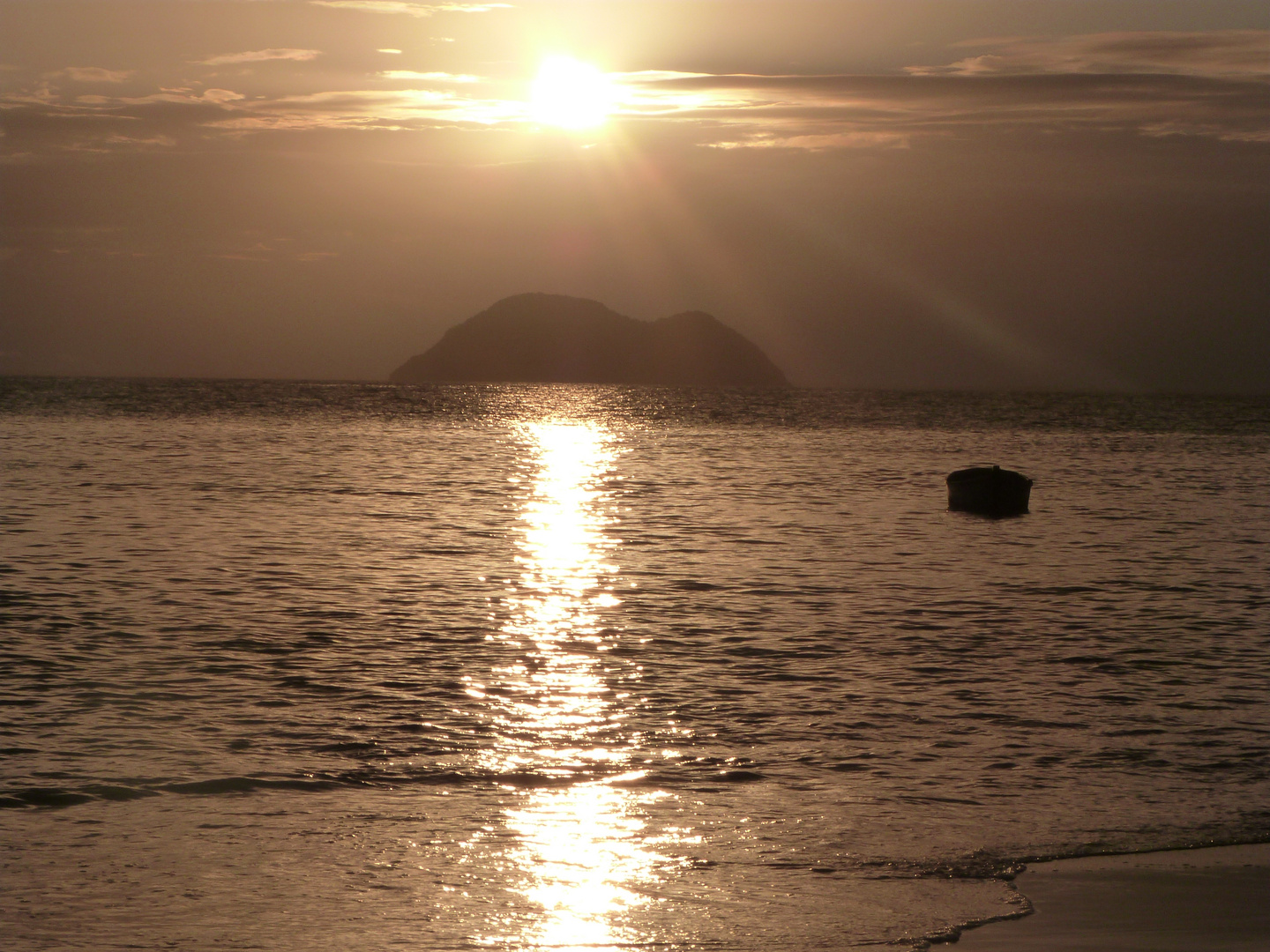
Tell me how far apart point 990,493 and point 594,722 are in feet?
86.8

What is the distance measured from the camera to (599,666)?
52.3 feet

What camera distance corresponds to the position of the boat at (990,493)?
36906mm

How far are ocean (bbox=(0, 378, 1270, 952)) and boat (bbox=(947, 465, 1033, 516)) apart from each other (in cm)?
290

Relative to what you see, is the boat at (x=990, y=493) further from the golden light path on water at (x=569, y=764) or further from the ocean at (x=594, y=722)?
the golden light path on water at (x=569, y=764)

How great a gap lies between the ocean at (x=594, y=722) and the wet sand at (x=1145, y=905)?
313 mm

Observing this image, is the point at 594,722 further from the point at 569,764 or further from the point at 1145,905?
the point at 1145,905

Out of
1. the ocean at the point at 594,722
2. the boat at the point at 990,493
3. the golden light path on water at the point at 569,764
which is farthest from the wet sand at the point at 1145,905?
the boat at the point at 990,493

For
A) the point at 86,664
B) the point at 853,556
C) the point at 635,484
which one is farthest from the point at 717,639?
the point at 635,484

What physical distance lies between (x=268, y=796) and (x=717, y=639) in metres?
8.69

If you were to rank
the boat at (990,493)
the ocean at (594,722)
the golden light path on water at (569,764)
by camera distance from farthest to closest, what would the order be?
1. the boat at (990,493)
2. the ocean at (594,722)
3. the golden light path on water at (569,764)

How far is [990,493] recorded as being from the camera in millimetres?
36906

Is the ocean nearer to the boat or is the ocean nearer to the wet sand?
the wet sand

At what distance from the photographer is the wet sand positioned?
761 cm

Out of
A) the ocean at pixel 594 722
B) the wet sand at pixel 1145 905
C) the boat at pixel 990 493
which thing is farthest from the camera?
the boat at pixel 990 493
